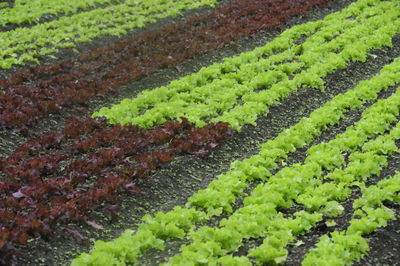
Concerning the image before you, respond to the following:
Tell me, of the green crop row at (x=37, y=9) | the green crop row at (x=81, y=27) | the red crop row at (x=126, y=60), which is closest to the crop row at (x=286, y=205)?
the red crop row at (x=126, y=60)

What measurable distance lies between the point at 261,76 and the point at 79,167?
6389 mm

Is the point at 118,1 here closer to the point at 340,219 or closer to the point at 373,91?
the point at 373,91

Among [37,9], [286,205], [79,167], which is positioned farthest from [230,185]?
[37,9]

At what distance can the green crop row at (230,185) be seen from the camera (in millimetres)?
6109

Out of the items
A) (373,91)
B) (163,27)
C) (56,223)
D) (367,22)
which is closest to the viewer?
(56,223)

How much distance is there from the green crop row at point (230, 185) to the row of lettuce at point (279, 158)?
2 centimetres

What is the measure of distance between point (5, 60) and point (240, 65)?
740cm

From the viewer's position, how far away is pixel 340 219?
6.95 metres

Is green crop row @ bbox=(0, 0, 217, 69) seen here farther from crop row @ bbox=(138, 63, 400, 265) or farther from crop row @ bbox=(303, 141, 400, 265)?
crop row @ bbox=(303, 141, 400, 265)

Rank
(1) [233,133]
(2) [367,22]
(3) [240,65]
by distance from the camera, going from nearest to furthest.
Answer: (1) [233,133] < (3) [240,65] < (2) [367,22]

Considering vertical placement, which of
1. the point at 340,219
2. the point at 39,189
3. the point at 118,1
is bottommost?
the point at 340,219

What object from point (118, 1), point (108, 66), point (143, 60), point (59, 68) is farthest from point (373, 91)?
point (118, 1)

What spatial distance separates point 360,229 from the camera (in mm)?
6359

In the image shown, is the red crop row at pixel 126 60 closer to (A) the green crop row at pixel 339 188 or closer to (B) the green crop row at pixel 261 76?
(B) the green crop row at pixel 261 76
